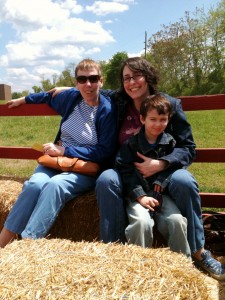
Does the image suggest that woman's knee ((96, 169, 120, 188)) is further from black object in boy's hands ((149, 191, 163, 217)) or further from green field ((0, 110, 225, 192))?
green field ((0, 110, 225, 192))

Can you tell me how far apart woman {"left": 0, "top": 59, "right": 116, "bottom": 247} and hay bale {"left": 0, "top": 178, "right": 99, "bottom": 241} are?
0.35ft

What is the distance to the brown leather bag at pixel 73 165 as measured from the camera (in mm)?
3150

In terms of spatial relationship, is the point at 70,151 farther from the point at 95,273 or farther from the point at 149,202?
the point at 95,273

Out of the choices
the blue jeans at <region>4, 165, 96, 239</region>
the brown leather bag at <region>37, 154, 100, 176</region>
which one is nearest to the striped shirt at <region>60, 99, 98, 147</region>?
the brown leather bag at <region>37, 154, 100, 176</region>

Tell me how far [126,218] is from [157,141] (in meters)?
0.62

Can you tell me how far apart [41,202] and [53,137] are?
26.0ft

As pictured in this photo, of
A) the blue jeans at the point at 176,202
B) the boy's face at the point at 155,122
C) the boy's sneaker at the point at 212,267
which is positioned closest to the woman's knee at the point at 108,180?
the blue jeans at the point at 176,202

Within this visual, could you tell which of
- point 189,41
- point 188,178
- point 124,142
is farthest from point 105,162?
point 189,41

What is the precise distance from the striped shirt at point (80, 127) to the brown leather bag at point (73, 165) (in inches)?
9.8

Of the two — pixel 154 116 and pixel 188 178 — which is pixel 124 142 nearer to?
pixel 154 116

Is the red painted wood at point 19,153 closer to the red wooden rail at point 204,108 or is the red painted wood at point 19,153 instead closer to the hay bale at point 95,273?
the red wooden rail at point 204,108

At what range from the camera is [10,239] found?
Answer: 297 cm

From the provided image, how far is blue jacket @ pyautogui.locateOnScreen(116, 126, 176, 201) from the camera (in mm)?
2848

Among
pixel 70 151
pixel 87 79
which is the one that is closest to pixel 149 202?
pixel 70 151
